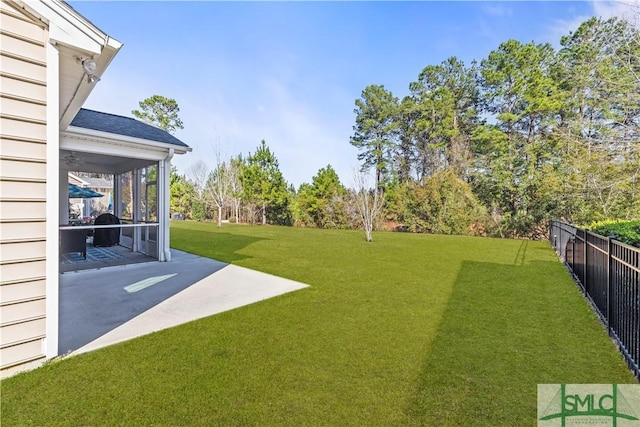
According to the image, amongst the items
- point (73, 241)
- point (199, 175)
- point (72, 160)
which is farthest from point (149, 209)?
point (199, 175)

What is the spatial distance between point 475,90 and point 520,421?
2663 centimetres

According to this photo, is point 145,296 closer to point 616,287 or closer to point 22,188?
point 22,188

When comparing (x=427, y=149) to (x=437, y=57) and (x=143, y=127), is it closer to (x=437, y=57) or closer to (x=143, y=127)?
(x=437, y=57)

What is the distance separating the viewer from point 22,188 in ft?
9.21

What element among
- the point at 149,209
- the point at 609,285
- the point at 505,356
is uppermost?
the point at 149,209

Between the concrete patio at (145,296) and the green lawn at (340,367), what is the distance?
41 cm

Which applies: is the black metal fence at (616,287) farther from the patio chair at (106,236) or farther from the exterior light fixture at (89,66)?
the patio chair at (106,236)

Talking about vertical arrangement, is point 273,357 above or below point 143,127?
below

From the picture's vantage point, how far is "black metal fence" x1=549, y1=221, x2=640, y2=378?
298 cm

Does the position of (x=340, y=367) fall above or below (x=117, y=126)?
below

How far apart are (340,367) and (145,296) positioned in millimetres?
3647

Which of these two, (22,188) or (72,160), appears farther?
(72,160)

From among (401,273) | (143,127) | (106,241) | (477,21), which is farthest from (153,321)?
(477,21)

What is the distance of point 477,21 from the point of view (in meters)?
13.2
